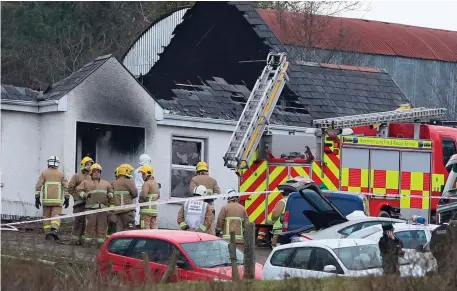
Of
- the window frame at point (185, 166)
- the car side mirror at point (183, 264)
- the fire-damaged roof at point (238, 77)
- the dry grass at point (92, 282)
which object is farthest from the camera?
the fire-damaged roof at point (238, 77)

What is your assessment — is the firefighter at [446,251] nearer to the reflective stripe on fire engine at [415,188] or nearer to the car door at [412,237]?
the car door at [412,237]

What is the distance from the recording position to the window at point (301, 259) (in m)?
14.3

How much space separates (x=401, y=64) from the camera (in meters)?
47.0

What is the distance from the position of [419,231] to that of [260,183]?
18.9ft

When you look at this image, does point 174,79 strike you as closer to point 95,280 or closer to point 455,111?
point 455,111

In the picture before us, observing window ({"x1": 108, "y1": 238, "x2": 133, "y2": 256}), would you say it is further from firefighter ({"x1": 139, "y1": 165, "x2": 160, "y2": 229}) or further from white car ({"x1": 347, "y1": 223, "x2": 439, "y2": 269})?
firefighter ({"x1": 139, "y1": 165, "x2": 160, "y2": 229})

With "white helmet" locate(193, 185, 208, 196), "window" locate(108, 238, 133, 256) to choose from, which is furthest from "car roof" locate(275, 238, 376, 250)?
"white helmet" locate(193, 185, 208, 196)

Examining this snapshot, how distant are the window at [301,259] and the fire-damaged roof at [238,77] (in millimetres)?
10079

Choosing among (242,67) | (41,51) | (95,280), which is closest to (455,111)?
(242,67)

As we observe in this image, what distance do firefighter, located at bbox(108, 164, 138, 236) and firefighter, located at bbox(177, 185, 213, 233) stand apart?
164cm

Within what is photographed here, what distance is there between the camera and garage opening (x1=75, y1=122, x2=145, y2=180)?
2364 centimetres

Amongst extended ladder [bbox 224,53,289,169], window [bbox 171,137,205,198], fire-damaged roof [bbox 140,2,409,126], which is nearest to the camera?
extended ladder [bbox 224,53,289,169]

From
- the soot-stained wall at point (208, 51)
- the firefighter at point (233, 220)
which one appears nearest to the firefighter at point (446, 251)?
the firefighter at point (233, 220)

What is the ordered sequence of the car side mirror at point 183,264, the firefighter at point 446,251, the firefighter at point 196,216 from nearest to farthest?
the firefighter at point 446,251, the car side mirror at point 183,264, the firefighter at point 196,216
